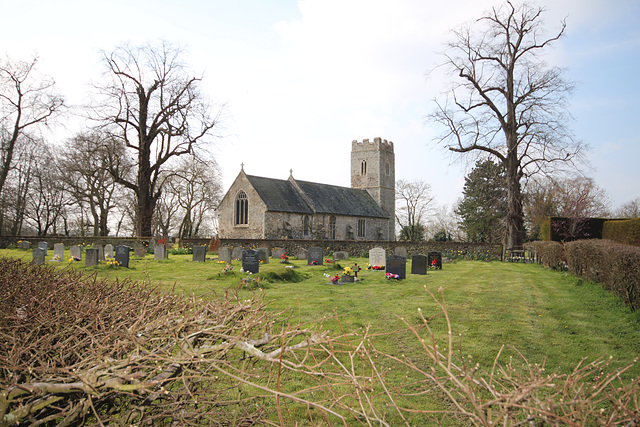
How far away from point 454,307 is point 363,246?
1956cm

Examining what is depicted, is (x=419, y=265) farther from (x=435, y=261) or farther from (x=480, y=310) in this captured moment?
(x=480, y=310)

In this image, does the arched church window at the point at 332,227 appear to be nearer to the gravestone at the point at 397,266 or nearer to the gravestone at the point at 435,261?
the gravestone at the point at 435,261

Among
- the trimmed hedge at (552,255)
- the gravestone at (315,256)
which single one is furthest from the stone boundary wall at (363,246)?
the gravestone at (315,256)

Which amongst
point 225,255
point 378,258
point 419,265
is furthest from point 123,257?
point 419,265

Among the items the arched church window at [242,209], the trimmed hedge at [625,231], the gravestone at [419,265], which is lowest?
the gravestone at [419,265]

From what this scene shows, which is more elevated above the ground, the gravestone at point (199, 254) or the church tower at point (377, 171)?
the church tower at point (377, 171)

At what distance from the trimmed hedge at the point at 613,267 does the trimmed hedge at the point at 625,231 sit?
331cm

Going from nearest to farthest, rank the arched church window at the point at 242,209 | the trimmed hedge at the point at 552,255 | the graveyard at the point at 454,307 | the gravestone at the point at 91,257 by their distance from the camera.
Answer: the graveyard at the point at 454,307 < the gravestone at the point at 91,257 < the trimmed hedge at the point at 552,255 < the arched church window at the point at 242,209

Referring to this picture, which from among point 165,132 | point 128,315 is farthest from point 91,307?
point 165,132

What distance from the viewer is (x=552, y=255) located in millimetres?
17250

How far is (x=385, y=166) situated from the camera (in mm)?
49531

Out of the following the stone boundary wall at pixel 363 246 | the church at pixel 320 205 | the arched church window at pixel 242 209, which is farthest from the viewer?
the arched church window at pixel 242 209

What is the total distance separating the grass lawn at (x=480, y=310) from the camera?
6188mm

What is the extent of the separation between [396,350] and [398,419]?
1.82 metres
